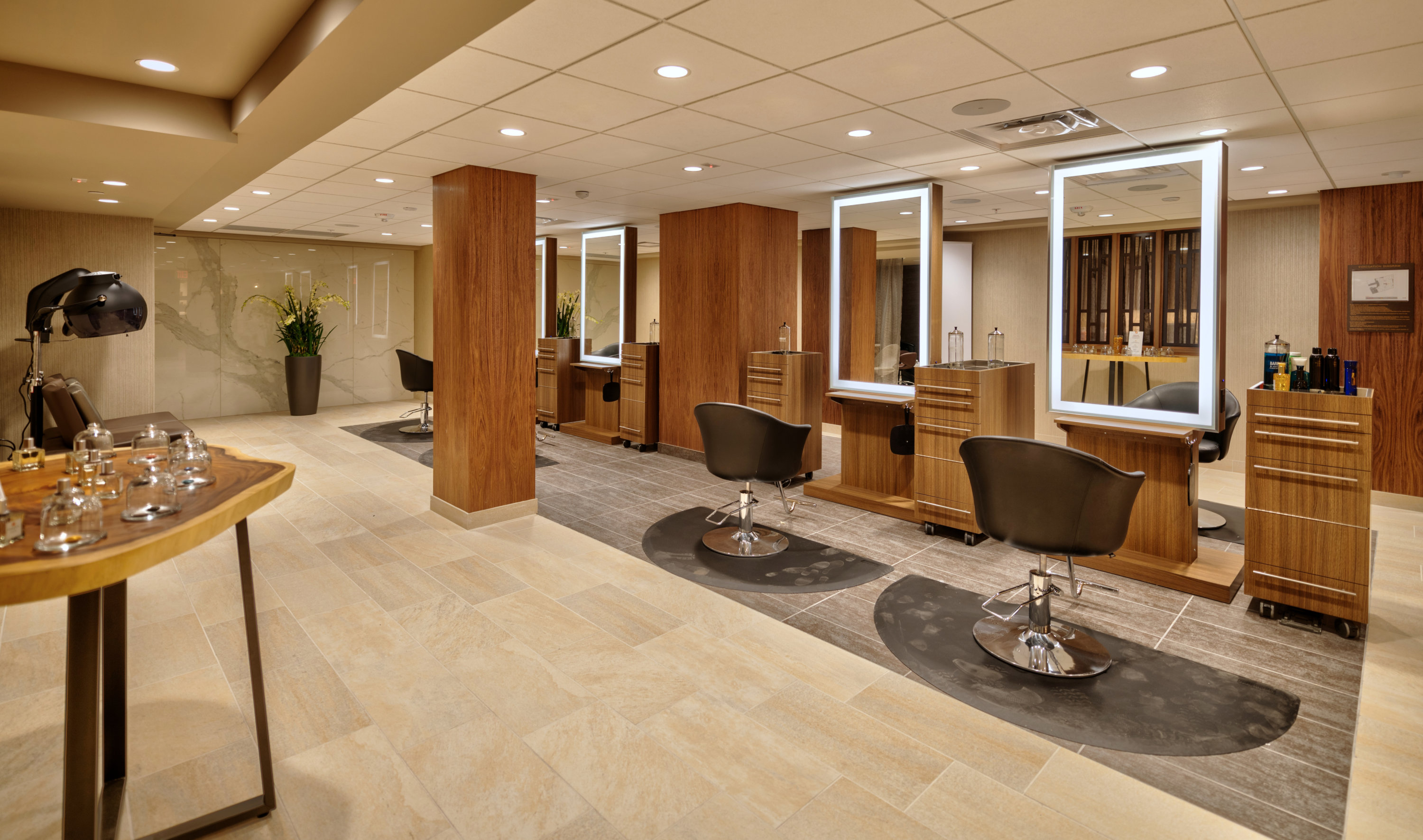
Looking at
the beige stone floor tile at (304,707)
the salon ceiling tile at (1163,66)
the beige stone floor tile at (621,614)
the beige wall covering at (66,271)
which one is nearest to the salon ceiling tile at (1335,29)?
the salon ceiling tile at (1163,66)

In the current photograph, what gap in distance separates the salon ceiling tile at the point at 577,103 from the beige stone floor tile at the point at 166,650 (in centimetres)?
282

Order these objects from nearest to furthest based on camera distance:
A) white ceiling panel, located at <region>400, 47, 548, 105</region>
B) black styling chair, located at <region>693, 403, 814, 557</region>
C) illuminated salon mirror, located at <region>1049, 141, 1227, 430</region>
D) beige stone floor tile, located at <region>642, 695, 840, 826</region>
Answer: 1. beige stone floor tile, located at <region>642, 695, 840, 826</region>
2. white ceiling panel, located at <region>400, 47, 548, 105</region>
3. illuminated salon mirror, located at <region>1049, 141, 1227, 430</region>
4. black styling chair, located at <region>693, 403, 814, 557</region>

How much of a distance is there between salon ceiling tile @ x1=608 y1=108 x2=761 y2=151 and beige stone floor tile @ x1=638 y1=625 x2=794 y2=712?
8.44 ft

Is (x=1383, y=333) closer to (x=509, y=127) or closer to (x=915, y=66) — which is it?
(x=915, y=66)

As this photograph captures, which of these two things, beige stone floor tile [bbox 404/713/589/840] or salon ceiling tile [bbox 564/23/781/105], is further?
salon ceiling tile [bbox 564/23/781/105]

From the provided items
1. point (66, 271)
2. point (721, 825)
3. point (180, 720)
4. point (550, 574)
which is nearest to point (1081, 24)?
point (721, 825)

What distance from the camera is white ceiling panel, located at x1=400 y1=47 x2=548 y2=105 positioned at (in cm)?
292

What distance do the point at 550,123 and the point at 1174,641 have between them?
3987 millimetres

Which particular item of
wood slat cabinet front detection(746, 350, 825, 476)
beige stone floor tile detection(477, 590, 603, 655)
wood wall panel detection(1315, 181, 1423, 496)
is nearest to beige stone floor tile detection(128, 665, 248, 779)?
beige stone floor tile detection(477, 590, 603, 655)

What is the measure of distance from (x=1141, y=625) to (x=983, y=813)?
186 cm

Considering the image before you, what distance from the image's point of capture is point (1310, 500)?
3.41 metres

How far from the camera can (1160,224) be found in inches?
254

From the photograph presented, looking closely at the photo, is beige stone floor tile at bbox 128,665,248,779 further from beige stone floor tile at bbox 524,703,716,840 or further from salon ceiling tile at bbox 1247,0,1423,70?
salon ceiling tile at bbox 1247,0,1423,70

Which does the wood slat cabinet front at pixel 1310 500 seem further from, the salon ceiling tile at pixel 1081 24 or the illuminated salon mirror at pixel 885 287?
the illuminated salon mirror at pixel 885 287
